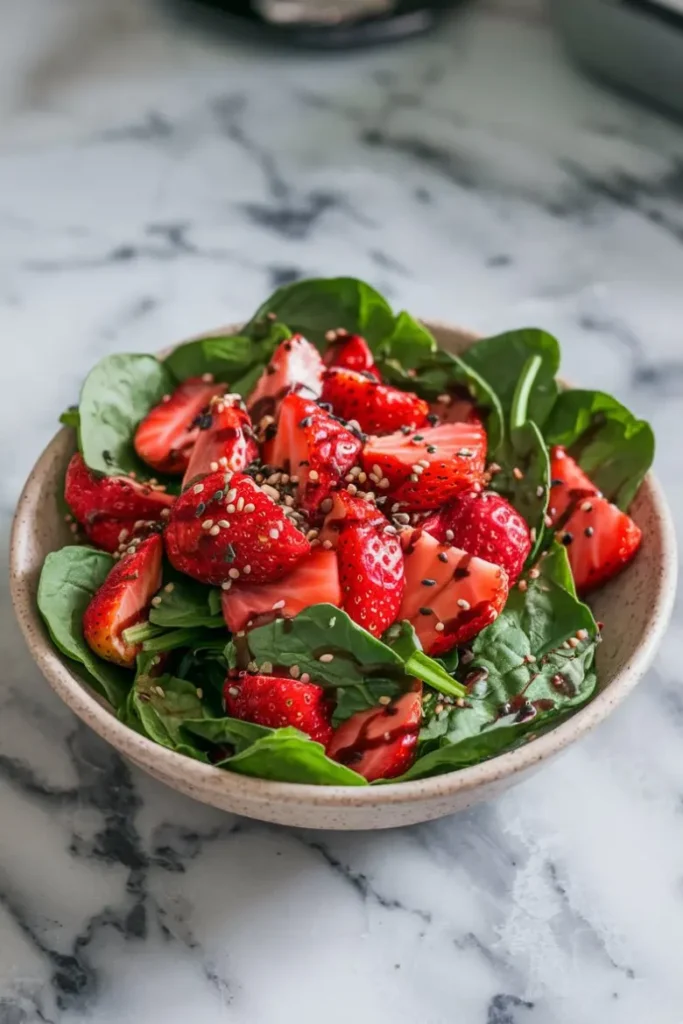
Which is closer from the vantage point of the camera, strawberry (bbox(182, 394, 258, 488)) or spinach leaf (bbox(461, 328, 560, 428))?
strawberry (bbox(182, 394, 258, 488))

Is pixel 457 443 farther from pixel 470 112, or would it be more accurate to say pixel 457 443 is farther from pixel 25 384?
pixel 470 112

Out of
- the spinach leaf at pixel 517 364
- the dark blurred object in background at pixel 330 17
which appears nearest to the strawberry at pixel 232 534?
the spinach leaf at pixel 517 364

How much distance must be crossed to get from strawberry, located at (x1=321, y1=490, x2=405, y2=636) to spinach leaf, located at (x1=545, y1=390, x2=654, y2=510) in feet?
0.93

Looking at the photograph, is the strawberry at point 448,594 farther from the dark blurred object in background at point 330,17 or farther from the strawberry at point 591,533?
the dark blurred object in background at point 330,17

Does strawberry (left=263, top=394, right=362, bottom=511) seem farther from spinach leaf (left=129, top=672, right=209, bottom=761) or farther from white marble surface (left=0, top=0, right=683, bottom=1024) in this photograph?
white marble surface (left=0, top=0, right=683, bottom=1024)

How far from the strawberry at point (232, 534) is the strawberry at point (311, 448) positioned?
2.0 inches

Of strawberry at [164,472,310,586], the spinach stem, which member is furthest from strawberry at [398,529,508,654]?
the spinach stem

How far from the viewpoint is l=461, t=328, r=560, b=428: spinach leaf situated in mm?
1292

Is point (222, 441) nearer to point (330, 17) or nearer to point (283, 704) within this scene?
point (283, 704)

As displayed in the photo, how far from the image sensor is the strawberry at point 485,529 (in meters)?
1.09

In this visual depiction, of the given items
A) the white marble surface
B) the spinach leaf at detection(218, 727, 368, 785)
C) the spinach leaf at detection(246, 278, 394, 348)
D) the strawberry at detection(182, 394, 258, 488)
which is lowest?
the white marble surface

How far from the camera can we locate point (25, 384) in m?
1.57

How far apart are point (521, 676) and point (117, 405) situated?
1.66ft

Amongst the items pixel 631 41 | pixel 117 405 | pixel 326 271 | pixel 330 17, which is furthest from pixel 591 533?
pixel 330 17
